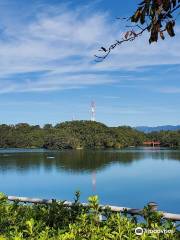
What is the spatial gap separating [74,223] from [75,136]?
126333 millimetres

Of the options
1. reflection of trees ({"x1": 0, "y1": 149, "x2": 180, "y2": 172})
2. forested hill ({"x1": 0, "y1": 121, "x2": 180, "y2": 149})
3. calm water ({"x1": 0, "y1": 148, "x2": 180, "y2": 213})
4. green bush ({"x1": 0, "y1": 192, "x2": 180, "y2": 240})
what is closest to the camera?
green bush ({"x1": 0, "y1": 192, "x2": 180, "y2": 240})

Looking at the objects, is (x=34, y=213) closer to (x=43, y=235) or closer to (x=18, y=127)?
(x=43, y=235)

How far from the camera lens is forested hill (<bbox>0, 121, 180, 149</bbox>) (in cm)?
12794

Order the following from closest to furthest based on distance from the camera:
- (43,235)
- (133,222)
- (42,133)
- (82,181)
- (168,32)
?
(168,32), (43,235), (133,222), (82,181), (42,133)

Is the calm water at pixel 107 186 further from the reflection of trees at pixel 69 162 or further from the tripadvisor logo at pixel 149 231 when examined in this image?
the tripadvisor logo at pixel 149 231

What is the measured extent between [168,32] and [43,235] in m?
2.04

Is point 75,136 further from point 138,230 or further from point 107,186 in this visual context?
point 138,230

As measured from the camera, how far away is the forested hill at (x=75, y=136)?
127938mm

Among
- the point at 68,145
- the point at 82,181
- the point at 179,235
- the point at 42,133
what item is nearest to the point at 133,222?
the point at 179,235

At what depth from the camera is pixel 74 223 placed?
4.65m

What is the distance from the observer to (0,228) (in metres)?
4.70

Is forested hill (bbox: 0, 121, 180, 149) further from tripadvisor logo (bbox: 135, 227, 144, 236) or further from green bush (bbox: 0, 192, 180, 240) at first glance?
tripadvisor logo (bbox: 135, 227, 144, 236)

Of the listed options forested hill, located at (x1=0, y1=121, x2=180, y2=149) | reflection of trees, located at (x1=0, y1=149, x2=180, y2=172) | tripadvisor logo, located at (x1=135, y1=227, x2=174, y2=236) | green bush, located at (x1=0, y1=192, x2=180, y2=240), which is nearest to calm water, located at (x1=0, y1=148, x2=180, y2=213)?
reflection of trees, located at (x1=0, y1=149, x2=180, y2=172)

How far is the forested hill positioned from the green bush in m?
120
